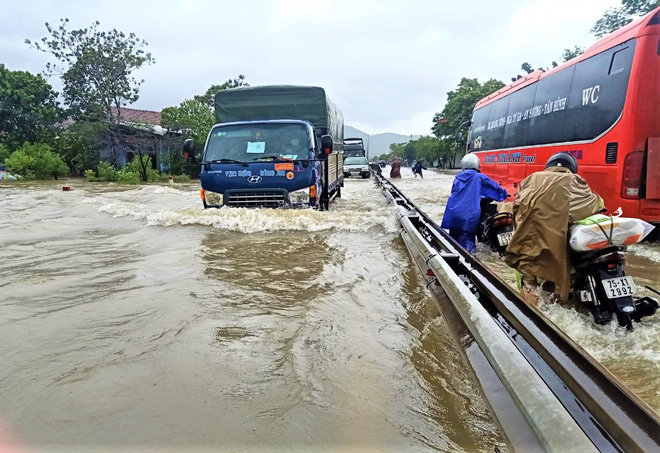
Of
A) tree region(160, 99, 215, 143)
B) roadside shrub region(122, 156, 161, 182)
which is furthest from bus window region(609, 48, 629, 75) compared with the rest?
roadside shrub region(122, 156, 161, 182)

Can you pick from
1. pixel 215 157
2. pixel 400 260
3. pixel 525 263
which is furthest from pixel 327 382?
pixel 215 157

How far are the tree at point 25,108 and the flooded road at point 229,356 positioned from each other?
26.7 metres

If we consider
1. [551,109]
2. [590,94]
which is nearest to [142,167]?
[551,109]

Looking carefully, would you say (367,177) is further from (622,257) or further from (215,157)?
(622,257)

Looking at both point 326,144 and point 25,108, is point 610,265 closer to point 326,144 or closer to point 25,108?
point 326,144

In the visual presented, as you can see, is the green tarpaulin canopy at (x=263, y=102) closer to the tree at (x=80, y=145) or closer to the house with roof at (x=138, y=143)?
the house with roof at (x=138, y=143)

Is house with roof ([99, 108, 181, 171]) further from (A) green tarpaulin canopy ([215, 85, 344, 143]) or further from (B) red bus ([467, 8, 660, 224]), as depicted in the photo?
(B) red bus ([467, 8, 660, 224])

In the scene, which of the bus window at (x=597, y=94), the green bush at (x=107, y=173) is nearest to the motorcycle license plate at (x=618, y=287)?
the bus window at (x=597, y=94)

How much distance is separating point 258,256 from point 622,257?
387cm

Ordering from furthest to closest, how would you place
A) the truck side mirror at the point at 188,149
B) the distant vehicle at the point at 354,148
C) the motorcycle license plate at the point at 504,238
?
the distant vehicle at the point at 354,148
the truck side mirror at the point at 188,149
the motorcycle license plate at the point at 504,238

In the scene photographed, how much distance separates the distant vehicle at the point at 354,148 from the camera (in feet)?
98.0

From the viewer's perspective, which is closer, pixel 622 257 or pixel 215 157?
pixel 622 257

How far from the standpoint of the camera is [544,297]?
345 centimetres

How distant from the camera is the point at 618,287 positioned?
115 inches
